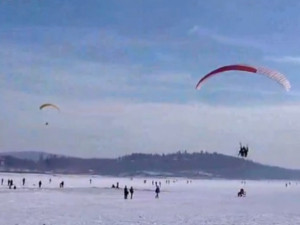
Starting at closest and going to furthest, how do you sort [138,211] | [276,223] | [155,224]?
[155,224] < [276,223] < [138,211]

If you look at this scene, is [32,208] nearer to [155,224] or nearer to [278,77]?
[155,224]

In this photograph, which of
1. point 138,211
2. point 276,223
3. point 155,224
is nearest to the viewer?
point 155,224

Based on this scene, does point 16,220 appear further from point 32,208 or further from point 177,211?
point 177,211

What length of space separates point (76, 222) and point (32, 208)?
6.22 m

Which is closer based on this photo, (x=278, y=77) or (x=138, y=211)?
(x=278, y=77)

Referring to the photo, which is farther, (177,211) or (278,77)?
(177,211)

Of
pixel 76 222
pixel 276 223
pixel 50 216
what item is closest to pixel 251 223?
pixel 276 223

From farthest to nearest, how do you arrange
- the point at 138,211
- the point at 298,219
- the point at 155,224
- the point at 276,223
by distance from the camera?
the point at 138,211 < the point at 298,219 < the point at 276,223 < the point at 155,224

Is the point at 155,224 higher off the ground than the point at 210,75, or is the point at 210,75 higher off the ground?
the point at 210,75

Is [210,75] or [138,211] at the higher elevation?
[210,75]

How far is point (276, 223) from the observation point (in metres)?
20.6

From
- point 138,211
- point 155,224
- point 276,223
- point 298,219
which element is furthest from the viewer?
point 138,211

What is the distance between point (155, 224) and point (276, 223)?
488 centimetres

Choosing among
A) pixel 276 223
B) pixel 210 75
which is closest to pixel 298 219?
pixel 276 223
